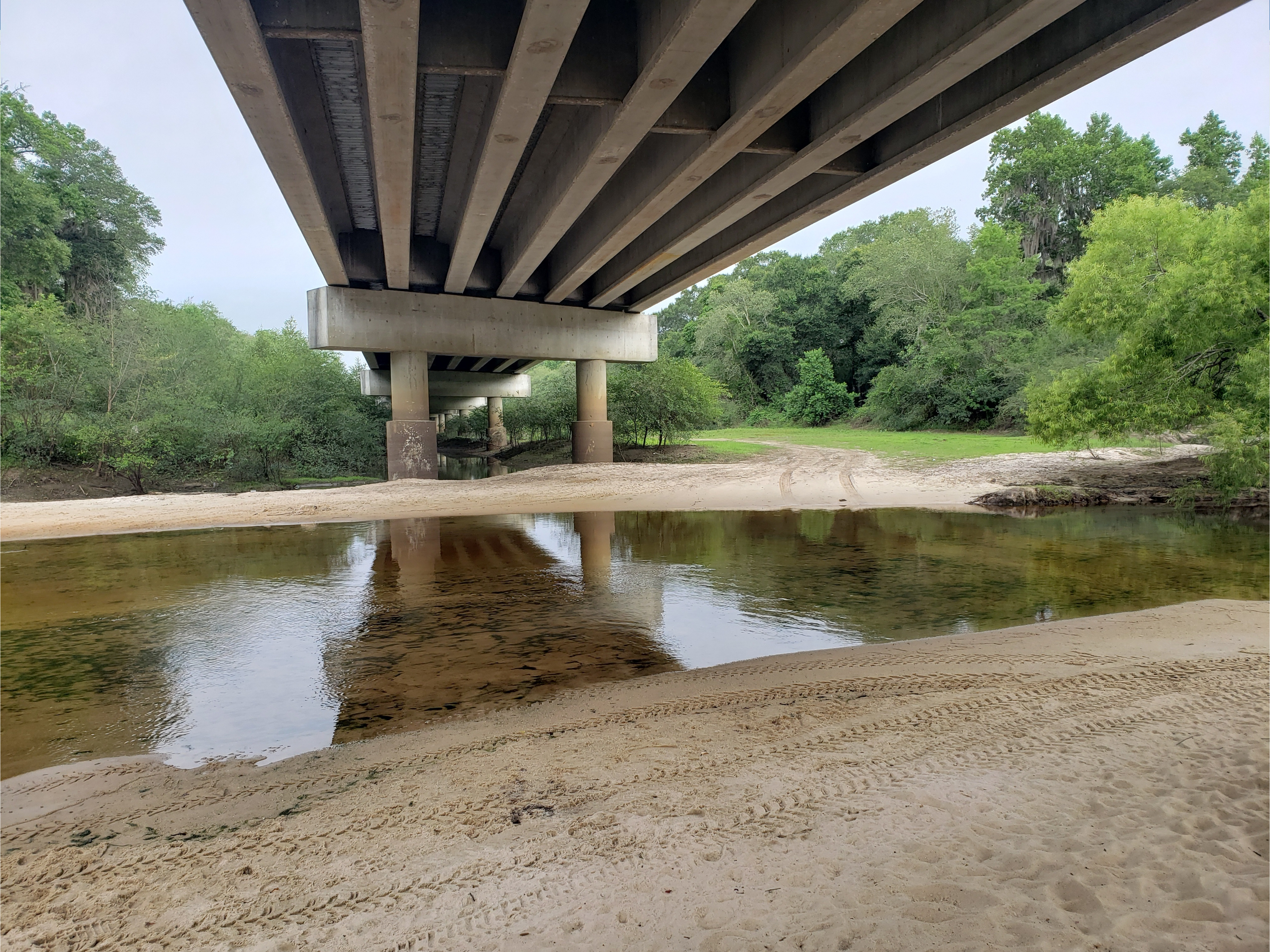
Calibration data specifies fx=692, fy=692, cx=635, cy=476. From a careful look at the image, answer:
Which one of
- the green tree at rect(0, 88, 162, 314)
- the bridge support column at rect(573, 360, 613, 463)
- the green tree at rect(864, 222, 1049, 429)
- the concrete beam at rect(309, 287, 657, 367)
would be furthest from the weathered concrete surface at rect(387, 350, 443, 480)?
the green tree at rect(864, 222, 1049, 429)

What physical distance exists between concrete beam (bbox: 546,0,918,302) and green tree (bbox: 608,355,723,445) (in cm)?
1418

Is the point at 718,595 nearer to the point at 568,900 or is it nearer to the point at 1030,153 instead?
the point at 568,900

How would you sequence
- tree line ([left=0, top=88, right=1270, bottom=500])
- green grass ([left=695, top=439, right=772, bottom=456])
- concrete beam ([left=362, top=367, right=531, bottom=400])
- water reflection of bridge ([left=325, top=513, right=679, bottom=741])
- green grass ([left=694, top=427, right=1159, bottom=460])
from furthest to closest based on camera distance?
concrete beam ([left=362, top=367, right=531, bottom=400]) → green grass ([left=695, top=439, right=772, bottom=456]) → green grass ([left=694, top=427, right=1159, bottom=460]) → tree line ([left=0, top=88, right=1270, bottom=500]) → water reflection of bridge ([left=325, top=513, right=679, bottom=741])

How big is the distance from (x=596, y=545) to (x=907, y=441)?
18233 mm

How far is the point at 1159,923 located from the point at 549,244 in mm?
14398

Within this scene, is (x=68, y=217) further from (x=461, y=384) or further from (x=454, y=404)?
(x=454, y=404)

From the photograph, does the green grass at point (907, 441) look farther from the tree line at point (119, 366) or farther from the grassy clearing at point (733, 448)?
the tree line at point (119, 366)

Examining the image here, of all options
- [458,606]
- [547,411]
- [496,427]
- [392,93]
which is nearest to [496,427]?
[496,427]

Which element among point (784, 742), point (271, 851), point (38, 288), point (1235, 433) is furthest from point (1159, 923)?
point (38, 288)

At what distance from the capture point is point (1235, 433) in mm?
11898

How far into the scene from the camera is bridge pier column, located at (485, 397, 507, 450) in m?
46.0

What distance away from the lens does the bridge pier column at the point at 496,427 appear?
4603cm

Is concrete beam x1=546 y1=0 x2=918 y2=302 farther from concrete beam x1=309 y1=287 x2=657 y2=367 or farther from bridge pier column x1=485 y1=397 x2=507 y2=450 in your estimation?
bridge pier column x1=485 y1=397 x2=507 y2=450

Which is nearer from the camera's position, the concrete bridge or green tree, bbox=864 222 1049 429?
the concrete bridge
